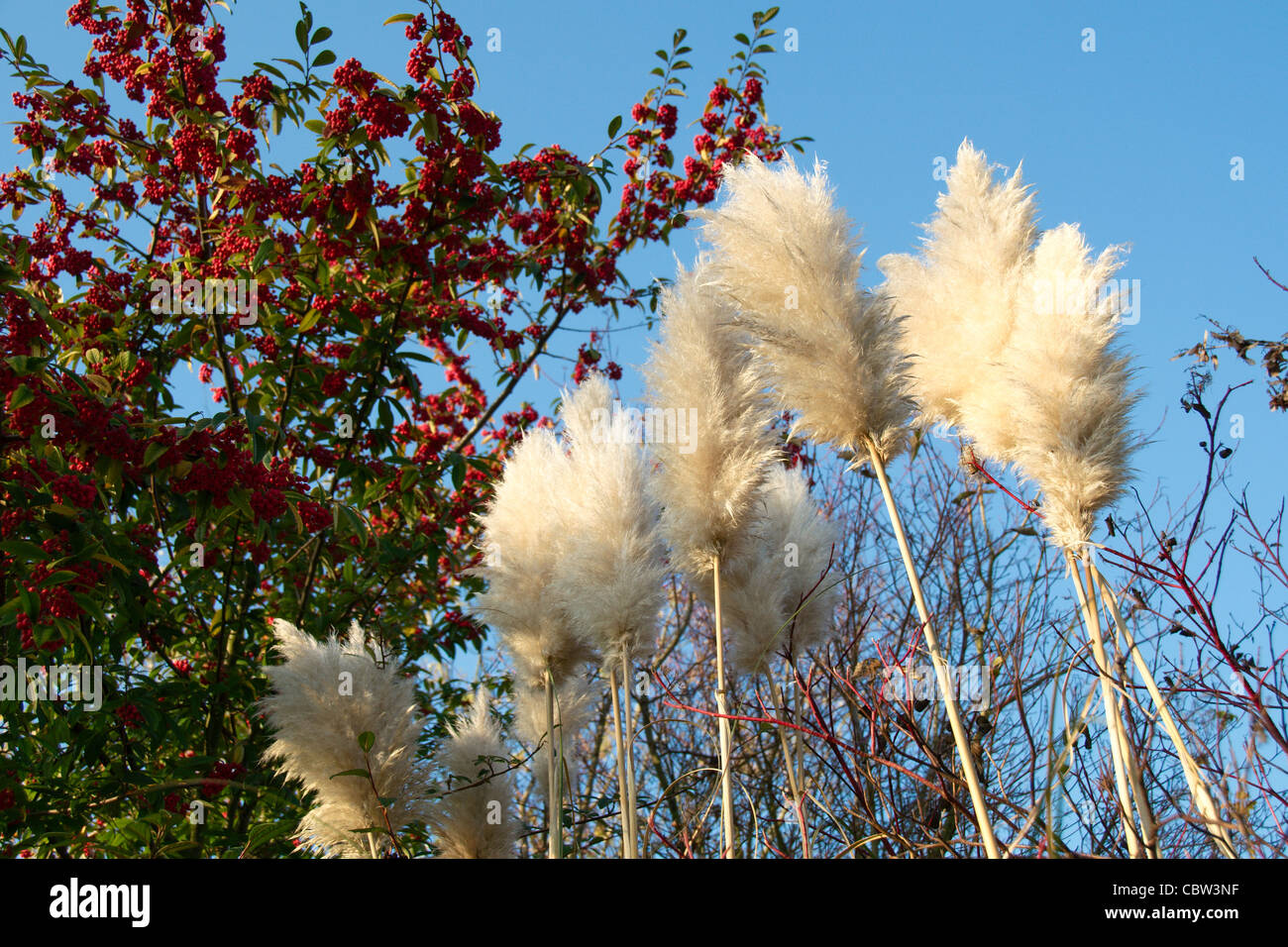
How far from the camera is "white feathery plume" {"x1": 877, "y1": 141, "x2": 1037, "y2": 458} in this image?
2.58m

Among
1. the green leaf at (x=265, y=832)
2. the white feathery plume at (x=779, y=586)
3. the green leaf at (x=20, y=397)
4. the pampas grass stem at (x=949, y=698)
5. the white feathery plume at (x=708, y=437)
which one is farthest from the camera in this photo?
the white feathery plume at (x=779, y=586)

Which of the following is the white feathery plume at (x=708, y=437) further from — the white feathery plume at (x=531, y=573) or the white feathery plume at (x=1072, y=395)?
the white feathery plume at (x=1072, y=395)

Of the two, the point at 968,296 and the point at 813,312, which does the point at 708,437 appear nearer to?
the point at 813,312

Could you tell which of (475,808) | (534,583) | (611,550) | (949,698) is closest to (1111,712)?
(949,698)

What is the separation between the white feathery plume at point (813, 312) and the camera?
2.32 m

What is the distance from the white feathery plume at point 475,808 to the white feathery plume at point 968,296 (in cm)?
178

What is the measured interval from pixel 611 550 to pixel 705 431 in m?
0.44

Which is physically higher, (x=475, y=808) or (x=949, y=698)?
(x=949, y=698)

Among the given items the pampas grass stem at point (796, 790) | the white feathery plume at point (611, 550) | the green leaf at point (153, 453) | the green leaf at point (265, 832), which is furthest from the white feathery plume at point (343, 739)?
the pampas grass stem at point (796, 790)

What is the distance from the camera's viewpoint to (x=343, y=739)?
2645 mm

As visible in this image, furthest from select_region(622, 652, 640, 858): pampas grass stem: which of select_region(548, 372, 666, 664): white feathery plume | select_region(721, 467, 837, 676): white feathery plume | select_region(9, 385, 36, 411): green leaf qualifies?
select_region(9, 385, 36, 411): green leaf

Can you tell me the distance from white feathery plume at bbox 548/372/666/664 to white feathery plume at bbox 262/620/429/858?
0.59 meters
